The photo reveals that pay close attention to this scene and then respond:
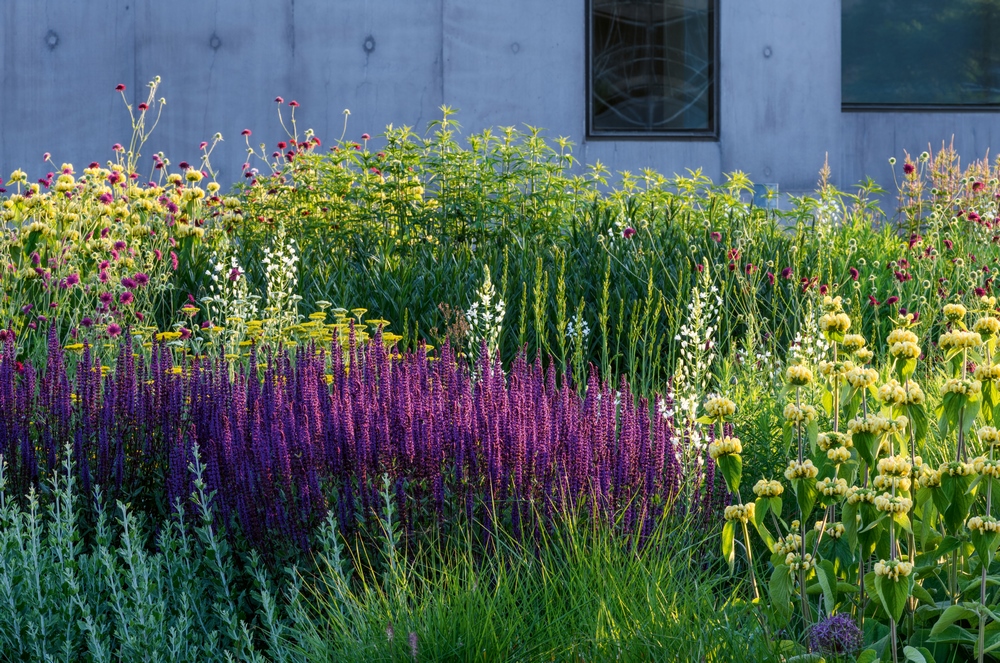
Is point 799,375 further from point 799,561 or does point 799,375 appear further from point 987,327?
point 987,327

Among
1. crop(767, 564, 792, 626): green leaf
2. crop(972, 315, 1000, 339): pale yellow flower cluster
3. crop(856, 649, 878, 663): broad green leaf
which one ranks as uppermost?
crop(972, 315, 1000, 339): pale yellow flower cluster

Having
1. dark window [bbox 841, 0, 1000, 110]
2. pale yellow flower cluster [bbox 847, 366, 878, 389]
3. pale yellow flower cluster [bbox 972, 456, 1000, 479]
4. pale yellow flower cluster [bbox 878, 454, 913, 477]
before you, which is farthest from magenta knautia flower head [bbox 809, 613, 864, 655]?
dark window [bbox 841, 0, 1000, 110]

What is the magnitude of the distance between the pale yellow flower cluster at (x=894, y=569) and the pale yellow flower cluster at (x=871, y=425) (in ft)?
1.01

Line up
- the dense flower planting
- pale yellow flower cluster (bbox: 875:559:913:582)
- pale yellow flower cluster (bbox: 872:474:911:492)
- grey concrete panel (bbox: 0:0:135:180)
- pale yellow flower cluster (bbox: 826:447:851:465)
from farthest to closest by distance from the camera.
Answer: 1. grey concrete panel (bbox: 0:0:135:180)
2. the dense flower planting
3. pale yellow flower cluster (bbox: 826:447:851:465)
4. pale yellow flower cluster (bbox: 872:474:911:492)
5. pale yellow flower cluster (bbox: 875:559:913:582)

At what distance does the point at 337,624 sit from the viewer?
294 cm

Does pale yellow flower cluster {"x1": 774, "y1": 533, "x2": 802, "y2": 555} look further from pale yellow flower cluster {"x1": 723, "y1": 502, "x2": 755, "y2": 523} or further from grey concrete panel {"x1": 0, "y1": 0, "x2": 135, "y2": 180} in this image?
grey concrete panel {"x1": 0, "y1": 0, "x2": 135, "y2": 180}

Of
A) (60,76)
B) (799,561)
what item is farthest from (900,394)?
(60,76)

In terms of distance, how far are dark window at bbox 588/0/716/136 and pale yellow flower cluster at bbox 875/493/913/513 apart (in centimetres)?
957

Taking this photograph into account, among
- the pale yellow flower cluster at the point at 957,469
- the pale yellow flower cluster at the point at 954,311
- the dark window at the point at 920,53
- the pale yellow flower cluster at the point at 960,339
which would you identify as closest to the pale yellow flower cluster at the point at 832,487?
the pale yellow flower cluster at the point at 957,469

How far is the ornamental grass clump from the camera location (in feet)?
7.78

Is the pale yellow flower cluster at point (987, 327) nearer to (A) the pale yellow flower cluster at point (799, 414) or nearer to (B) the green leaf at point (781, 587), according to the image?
(A) the pale yellow flower cluster at point (799, 414)

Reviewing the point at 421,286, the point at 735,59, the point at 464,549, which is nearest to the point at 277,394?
the point at 464,549

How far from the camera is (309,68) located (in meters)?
11.1

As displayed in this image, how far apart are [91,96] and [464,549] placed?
9.15 m
